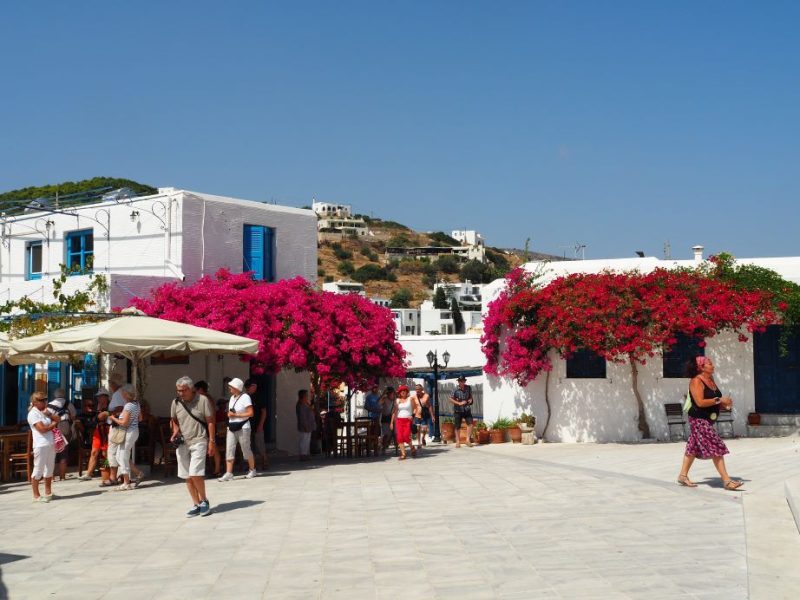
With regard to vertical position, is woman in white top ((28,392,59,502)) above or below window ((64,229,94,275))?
below

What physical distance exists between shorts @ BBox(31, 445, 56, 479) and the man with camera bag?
265cm

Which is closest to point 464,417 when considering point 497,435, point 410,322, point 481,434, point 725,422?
point 481,434

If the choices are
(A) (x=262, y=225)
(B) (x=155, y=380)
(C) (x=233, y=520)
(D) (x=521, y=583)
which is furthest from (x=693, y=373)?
(A) (x=262, y=225)

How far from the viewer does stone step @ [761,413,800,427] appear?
20500mm

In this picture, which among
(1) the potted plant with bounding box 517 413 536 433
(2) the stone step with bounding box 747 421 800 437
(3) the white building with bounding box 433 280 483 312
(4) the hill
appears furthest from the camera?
(4) the hill

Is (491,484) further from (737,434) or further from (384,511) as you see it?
(737,434)

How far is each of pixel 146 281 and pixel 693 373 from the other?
12484 millimetres

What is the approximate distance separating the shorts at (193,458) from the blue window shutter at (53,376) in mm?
9937

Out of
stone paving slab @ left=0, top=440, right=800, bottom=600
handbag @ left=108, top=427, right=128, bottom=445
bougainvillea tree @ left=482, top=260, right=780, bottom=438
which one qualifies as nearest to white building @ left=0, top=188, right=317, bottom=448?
handbag @ left=108, top=427, right=128, bottom=445

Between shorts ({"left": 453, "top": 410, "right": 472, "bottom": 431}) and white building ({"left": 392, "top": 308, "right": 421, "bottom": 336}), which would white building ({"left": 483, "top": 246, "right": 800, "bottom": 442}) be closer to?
shorts ({"left": 453, "top": 410, "right": 472, "bottom": 431})

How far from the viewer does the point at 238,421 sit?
14.8 metres

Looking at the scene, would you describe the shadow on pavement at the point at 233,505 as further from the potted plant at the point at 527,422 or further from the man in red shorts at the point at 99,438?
the potted plant at the point at 527,422

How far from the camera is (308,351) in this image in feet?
58.0

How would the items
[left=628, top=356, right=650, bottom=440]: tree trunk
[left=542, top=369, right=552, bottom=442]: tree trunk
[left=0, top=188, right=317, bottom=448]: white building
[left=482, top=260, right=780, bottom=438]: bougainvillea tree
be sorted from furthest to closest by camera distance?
1. [left=542, top=369, right=552, bottom=442]: tree trunk
2. [left=628, top=356, right=650, bottom=440]: tree trunk
3. [left=0, top=188, right=317, bottom=448]: white building
4. [left=482, top=260, right=780, bottom=438]: bougainvillea tree
